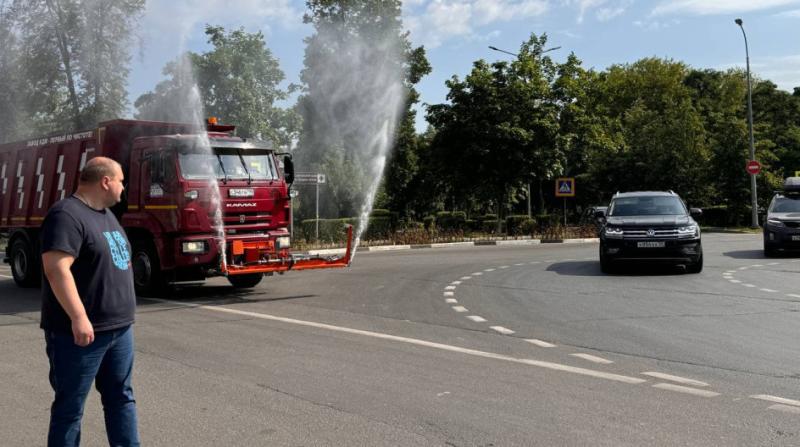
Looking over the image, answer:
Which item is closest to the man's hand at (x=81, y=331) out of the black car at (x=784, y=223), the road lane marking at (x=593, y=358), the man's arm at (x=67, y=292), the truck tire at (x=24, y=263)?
the man's arm at (x=67, y=292)

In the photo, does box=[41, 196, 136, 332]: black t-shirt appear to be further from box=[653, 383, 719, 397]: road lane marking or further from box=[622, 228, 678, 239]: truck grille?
box=[622, 228, 678, 239]: truck grille

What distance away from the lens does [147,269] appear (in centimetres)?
1311

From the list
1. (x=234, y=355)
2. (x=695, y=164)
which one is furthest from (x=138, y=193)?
(x=695, y=164)

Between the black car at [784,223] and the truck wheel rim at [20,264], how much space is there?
58.5ft

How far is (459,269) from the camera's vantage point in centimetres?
1819

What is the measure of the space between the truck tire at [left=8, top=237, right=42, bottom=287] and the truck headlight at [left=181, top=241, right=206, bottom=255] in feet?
14.3

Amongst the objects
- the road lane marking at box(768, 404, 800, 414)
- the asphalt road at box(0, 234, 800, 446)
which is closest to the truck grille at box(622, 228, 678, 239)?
the asphalt road at box(0, 234, 800, 446)

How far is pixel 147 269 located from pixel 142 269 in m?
0.18

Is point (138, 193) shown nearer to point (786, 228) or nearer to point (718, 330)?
point (718, 330)

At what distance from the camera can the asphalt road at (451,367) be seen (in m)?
5.26

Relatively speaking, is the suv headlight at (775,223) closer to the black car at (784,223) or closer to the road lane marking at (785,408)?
the black car at (784,223)

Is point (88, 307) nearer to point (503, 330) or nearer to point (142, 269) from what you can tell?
point (503, 330)

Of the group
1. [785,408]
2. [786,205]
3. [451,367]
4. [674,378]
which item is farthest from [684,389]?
[786,205]

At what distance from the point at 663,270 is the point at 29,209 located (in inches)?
526
